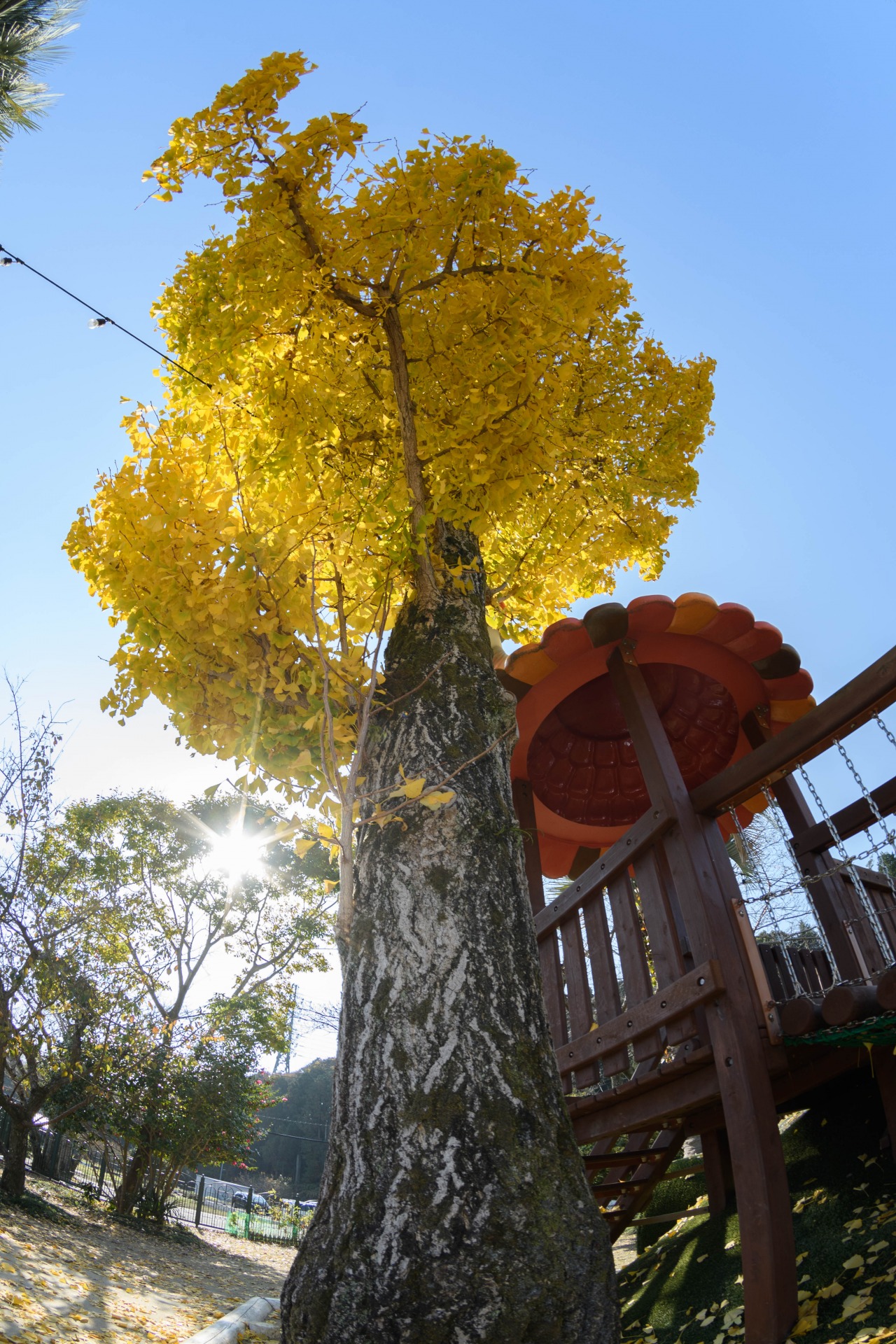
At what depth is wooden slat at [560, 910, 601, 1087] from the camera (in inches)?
165

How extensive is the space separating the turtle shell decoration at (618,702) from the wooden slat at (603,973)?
1.15m

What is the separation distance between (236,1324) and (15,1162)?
6945 mm

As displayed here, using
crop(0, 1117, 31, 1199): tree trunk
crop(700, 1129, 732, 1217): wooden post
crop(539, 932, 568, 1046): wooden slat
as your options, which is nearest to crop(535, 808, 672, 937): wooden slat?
crop(539, 932, 568, 1046): wooden slat

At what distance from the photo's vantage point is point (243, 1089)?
13.1 metres

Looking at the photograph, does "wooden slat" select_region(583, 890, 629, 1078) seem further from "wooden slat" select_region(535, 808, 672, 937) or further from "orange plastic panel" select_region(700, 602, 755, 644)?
"orange plastic panel" select_region(700, 602, 755, 644)

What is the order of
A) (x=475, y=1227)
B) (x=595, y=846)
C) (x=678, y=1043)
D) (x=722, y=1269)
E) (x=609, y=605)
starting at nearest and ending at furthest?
1. (x=475, y=1227)
2. (x=678, y=1043)
3. (x=722, y=1269)
4. (x=609, y=605)
5. (x=595, y=846)

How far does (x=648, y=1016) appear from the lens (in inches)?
144

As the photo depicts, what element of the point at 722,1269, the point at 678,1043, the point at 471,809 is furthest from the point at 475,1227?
the point at 722,1269

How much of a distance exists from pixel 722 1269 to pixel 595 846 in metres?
2.92

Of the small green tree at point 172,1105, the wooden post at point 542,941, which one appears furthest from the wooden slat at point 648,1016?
the small green tree at point 172,1105

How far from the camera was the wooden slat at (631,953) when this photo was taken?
373 cm

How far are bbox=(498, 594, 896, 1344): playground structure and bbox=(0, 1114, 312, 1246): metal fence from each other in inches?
425

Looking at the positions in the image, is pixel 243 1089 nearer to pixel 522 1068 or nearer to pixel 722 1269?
pixel 722 1269

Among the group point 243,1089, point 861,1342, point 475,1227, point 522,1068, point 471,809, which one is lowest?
point 861,1342
